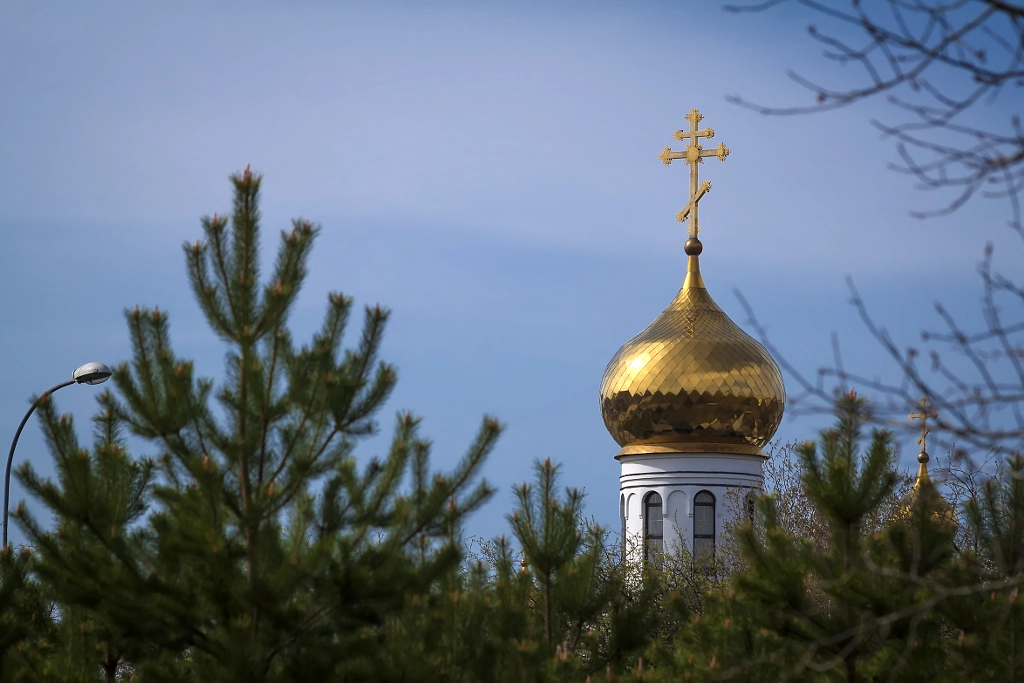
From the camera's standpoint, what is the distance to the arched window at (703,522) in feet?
97.8

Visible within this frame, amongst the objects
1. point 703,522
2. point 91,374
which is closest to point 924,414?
point 91,374

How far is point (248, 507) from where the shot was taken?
969cm

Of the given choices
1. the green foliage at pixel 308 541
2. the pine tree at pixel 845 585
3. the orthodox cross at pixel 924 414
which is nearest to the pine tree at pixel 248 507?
the green foliage at pixel 308 541

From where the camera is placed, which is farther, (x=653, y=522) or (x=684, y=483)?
(x=653, y=522)

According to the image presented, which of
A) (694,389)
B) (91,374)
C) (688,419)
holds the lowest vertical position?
(91,374)

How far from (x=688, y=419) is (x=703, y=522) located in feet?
7.54

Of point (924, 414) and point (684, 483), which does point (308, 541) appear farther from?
point (684, 483)

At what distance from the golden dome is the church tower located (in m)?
0.02

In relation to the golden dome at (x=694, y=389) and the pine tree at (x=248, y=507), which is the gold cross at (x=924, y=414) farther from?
the golden dome at (x=694, y=389)

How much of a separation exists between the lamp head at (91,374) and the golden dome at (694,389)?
14536 mm

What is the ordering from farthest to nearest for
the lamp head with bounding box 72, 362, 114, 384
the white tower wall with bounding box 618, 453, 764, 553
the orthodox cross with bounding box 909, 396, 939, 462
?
the white tower wall with bounding box 618, 453, 764, 553, the lamp head with bounding box 72, 362, 114, 384, the orthodox cross with bounding box 909, 396, 939, 462

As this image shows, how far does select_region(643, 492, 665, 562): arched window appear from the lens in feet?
99.0

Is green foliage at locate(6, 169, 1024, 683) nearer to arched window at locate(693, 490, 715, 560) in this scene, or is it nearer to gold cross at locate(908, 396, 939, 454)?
gold cross at locate(908, 396, 939, 454)

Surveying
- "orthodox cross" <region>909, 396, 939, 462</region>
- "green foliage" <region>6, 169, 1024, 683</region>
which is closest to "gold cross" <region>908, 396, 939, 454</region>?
"orthodox cross" <region>909, 396, 939, 462</region>
